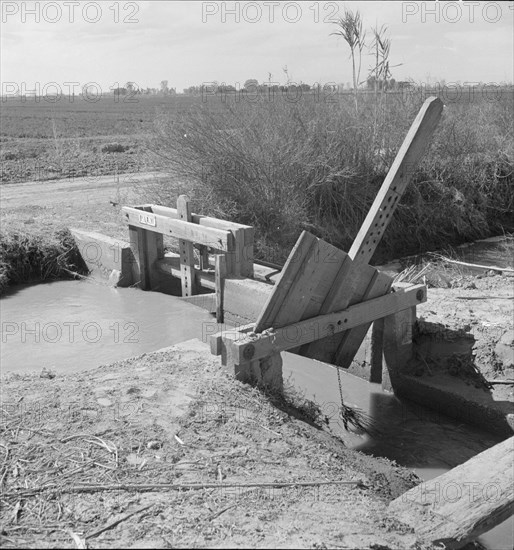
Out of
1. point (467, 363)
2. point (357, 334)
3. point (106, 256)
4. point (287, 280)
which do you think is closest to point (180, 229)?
point (106, 256)

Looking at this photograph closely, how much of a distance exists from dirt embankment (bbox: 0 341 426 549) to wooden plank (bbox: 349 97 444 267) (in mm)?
1530

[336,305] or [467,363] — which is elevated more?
[336,305]

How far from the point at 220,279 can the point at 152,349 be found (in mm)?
1105

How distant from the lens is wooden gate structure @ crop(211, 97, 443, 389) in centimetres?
591

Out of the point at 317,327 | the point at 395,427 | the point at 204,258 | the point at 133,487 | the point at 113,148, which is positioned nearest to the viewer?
the point at 133,487

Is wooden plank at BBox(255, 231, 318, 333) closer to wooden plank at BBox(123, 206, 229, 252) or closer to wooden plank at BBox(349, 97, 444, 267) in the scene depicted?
wooden plank at BBox(349, 97, 444, 267)

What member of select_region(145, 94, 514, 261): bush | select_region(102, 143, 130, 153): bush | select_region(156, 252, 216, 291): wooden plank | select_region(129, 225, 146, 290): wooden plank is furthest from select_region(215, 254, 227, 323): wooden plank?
select_region(102, 143, 130, 153): bush

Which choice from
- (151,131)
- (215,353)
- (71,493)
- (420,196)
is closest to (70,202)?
(151,131)

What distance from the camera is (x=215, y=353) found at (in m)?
5.86

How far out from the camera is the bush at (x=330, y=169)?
470 inches

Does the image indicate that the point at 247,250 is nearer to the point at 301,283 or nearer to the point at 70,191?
the point at 301,283

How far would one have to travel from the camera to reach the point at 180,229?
8.98 metres

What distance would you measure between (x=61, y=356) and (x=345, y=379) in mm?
3120

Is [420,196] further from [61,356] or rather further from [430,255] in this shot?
[61,356]
